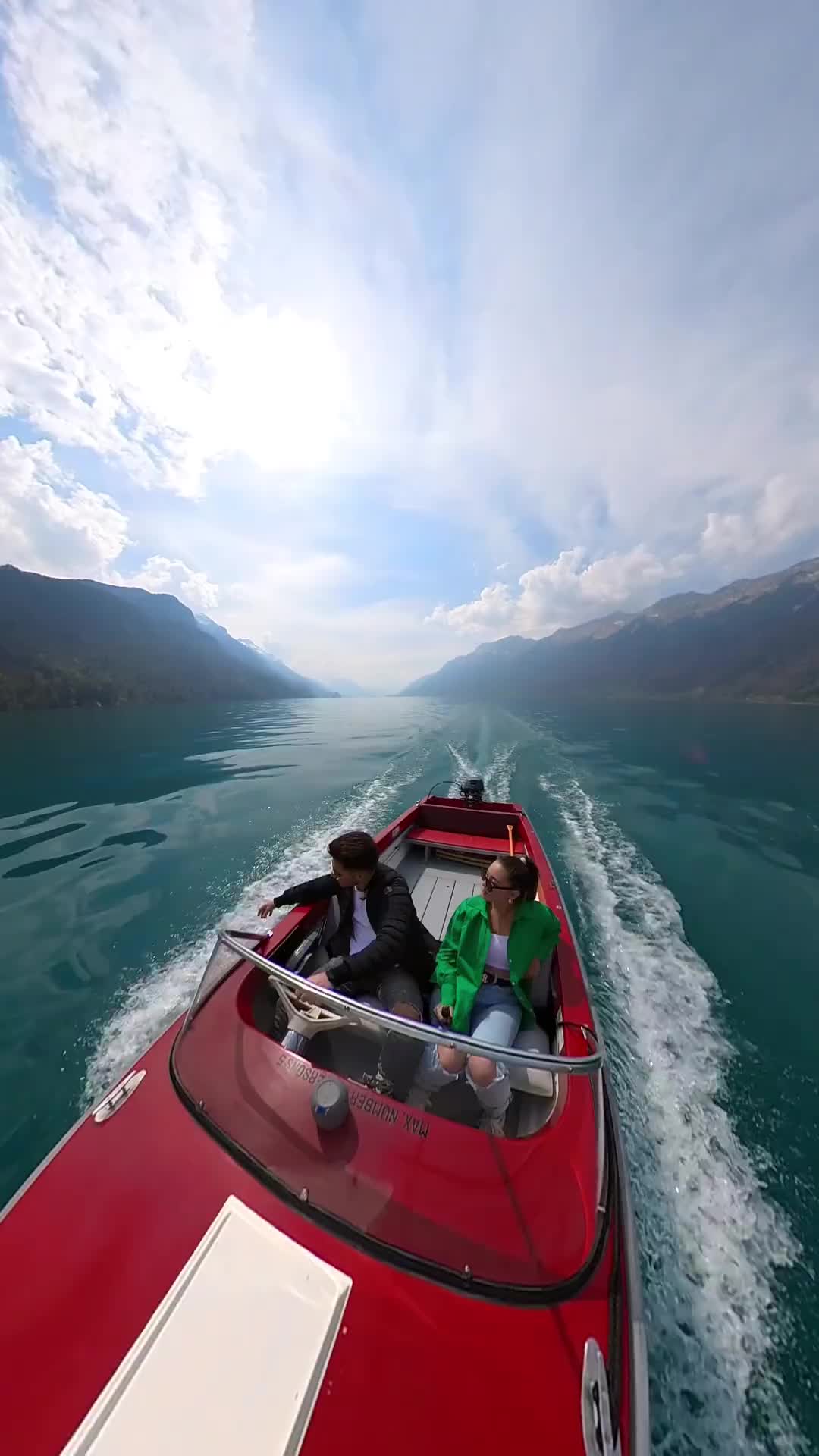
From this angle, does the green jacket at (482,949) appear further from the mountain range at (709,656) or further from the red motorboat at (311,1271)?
the mountain range at (709,656)

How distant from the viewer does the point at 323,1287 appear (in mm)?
1840

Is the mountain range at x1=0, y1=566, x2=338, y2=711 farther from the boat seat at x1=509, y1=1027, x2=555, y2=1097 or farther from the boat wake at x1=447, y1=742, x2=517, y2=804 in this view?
the boat seat at x1=509, y1=1027, x2=555, y2=1097

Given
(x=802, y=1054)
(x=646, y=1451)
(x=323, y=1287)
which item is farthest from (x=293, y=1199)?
(x=802, y=1054)

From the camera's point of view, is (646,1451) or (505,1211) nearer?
(646,1451)

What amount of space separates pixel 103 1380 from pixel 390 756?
60.0 feet

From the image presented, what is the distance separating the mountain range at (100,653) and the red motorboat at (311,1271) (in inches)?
2589

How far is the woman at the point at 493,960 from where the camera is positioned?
10.8 ft

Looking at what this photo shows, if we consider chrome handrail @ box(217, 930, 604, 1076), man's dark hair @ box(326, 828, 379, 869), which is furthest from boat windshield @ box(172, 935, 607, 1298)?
man's dark hair @ box(326, 828, 379, 869)

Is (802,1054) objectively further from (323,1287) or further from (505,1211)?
Answer: (323,1287)

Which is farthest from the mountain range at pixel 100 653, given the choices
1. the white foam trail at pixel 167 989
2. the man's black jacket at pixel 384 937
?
the man's black jacket at pixel 384 937

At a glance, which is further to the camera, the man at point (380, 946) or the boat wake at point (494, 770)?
the boat wake at point (494, 770)

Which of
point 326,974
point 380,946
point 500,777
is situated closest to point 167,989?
point 326,974

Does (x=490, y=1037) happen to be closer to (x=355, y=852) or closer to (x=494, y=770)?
(x=355, y=852)

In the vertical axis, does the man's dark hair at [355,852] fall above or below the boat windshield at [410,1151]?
above
